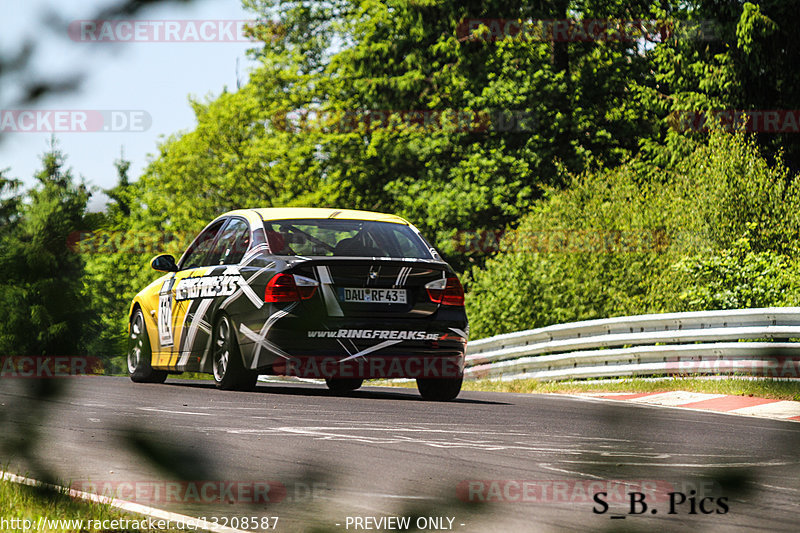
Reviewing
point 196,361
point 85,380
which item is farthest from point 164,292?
point 85,380

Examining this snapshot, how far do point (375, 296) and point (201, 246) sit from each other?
2920 millimetres

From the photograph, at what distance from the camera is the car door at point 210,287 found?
11.0m

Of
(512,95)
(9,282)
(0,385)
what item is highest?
(512,95)

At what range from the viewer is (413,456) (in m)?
6.75

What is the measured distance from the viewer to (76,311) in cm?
192

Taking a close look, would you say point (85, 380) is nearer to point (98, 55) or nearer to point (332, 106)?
point (98, 55)

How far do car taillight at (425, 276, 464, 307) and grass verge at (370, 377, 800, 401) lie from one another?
278 centimetres

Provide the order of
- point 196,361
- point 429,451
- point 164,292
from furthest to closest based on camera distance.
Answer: point 164,292, point 196,361, point 429,451

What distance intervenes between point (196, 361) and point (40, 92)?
9589mm
